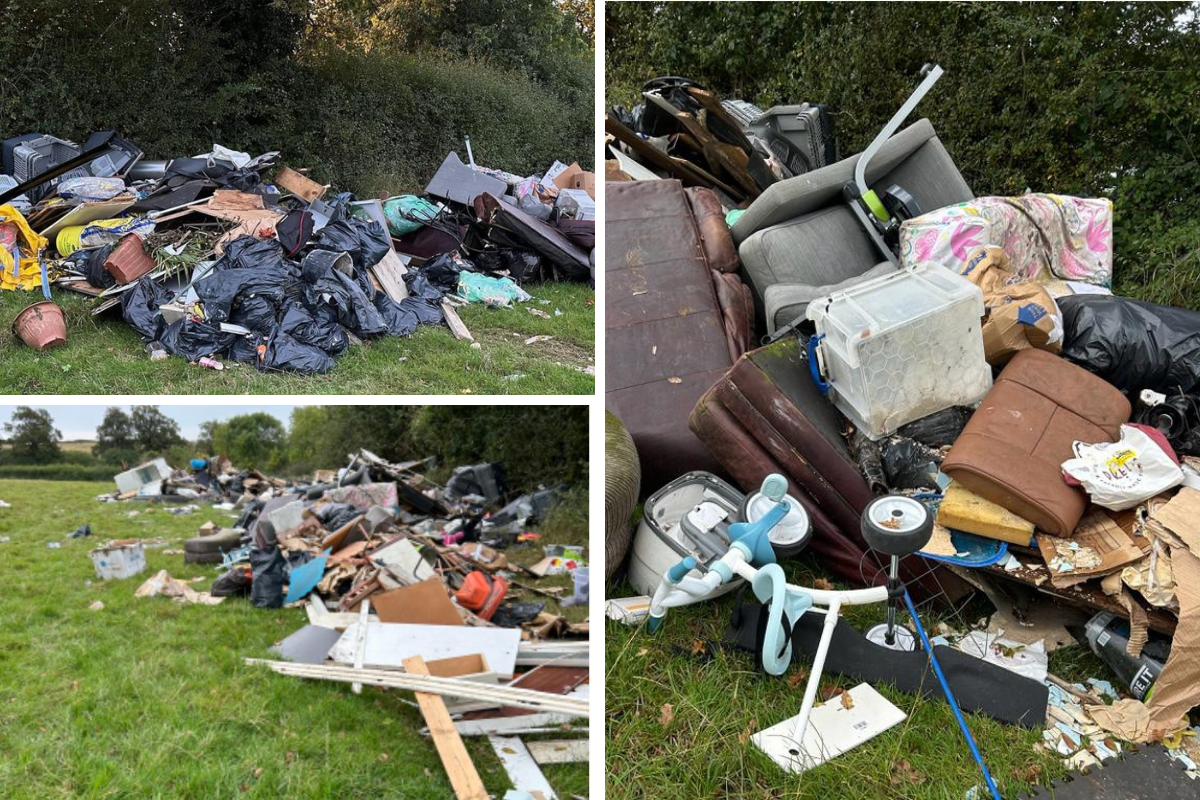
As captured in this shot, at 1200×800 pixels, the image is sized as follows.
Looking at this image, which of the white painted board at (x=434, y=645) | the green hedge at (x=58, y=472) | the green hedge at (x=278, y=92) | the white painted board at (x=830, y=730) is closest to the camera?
the white painted board at (x=830, y=730)

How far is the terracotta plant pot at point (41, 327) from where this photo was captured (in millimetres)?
5320

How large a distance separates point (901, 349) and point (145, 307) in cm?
472

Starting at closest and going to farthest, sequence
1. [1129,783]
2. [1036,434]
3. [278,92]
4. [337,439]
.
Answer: [1129,783]
[1036,434]
[337,439]
[278,92]

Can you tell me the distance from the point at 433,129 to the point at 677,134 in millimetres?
5872

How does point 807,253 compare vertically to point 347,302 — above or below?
above

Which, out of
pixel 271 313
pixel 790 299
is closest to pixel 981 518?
pixel 790 299

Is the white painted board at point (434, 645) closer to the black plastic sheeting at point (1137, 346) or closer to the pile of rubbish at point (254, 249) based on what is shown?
the pile of rubbish at point (254, 249)

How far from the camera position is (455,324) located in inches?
249

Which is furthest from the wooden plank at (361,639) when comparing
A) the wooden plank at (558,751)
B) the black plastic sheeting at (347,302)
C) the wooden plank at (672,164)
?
the wooden plank at (672,164)

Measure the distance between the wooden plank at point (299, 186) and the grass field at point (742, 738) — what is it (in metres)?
6.41

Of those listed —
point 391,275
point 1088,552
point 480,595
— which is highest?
point 1088,552

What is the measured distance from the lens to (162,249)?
5.95 meters

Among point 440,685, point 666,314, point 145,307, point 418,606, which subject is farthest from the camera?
point 145,307

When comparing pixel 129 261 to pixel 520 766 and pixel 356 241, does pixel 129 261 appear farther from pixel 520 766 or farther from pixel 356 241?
pixel 520 766
